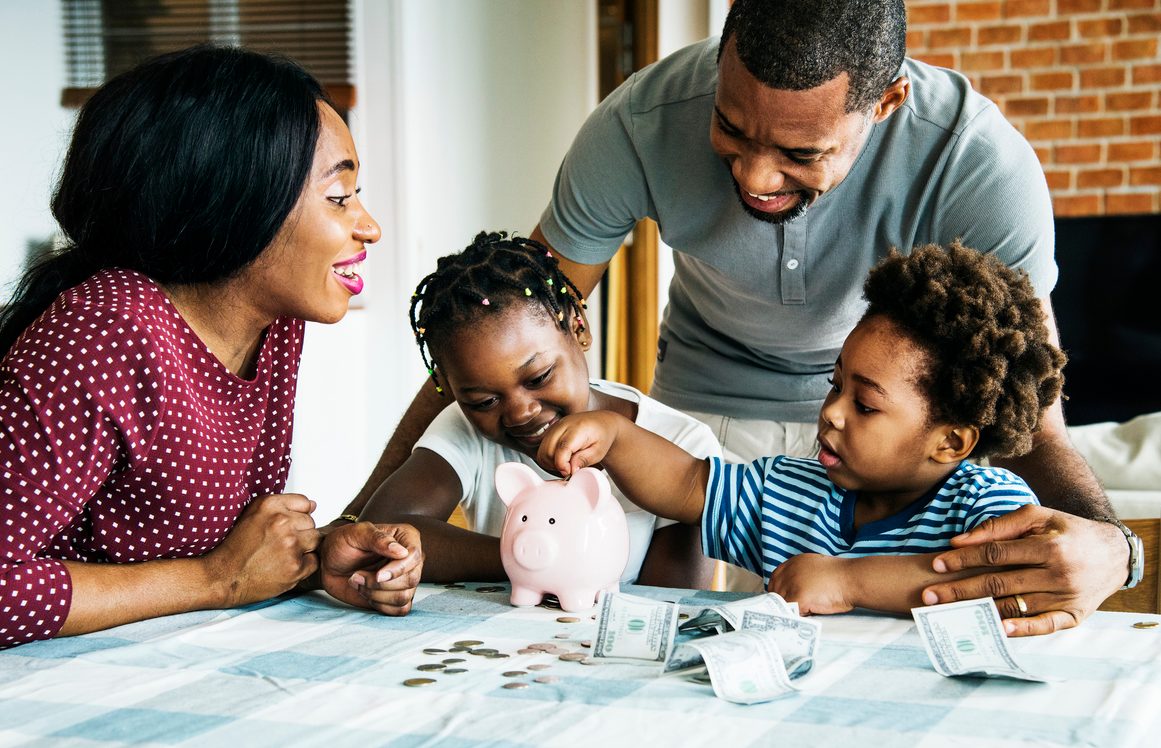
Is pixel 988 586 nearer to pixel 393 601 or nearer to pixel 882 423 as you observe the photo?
pixel 882 423

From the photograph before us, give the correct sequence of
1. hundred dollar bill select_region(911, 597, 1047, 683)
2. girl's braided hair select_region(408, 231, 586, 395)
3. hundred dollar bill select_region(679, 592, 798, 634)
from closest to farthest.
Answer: hundred dollar bill select_region(911, 597, 1047, 683)
hundred dollar bill select_region(679, 592, 798, 634)
girl's braided hair select_region(408, 231, 586, 395)

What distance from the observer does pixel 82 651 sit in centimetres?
104

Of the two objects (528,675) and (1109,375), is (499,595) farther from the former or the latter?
(1109,375)

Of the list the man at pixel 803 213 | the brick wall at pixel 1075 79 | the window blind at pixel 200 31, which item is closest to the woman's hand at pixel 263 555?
the man at pixel 803 213

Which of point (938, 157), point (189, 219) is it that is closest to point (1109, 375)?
point (938, 157)

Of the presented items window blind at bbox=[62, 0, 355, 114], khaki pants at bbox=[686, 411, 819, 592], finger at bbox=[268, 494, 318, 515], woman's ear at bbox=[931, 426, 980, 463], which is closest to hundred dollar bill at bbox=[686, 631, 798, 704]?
woman's ear at bbox=[931, 426, 980, 463]

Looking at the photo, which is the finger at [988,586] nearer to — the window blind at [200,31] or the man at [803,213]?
the man at [803,213]

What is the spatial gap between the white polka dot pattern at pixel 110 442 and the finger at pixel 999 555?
790 millimetres

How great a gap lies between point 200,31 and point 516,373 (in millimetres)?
2863

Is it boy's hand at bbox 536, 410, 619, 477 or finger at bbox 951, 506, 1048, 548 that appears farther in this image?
boy's hand at bbox 536, 410, 619, 477

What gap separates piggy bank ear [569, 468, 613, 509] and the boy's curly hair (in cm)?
39

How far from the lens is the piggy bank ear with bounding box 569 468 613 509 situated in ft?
3.97

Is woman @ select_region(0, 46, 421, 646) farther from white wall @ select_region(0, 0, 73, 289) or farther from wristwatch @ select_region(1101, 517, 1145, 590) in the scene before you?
white wall @ select_region(0, 0, 73, 289)

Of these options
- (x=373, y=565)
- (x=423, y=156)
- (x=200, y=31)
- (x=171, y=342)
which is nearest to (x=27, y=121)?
(x=200, y=31)
